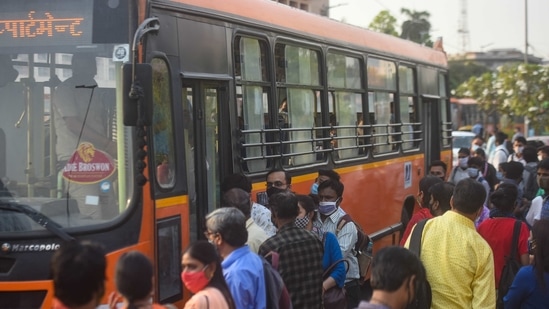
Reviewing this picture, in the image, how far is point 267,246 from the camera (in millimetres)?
5648

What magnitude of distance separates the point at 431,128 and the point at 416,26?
55.4m

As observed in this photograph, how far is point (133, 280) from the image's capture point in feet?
11.9

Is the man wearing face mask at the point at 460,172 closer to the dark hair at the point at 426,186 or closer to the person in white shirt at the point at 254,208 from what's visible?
the dark hair at the point at 426,186

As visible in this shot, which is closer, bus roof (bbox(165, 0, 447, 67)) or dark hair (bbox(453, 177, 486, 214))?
dark hair (bbox(453, 177, 486, 214))

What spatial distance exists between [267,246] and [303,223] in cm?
87

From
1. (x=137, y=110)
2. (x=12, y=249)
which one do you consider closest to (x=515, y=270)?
(x=137, y=110)

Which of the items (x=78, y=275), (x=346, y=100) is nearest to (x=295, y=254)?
(x=78, y=275)

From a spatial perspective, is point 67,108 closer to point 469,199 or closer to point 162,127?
point 162,127

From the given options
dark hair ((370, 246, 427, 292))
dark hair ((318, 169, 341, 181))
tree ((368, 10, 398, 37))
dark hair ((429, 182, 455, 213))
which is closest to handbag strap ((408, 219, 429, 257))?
dark hair ((370, 246, 427, 292))

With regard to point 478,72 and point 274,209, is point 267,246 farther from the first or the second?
point 478,72

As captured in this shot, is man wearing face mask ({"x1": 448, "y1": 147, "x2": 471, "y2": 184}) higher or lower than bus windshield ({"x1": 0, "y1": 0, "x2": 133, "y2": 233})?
lower

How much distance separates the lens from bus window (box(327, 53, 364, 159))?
32.6ft

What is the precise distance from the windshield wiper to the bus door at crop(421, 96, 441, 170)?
9.14 meters

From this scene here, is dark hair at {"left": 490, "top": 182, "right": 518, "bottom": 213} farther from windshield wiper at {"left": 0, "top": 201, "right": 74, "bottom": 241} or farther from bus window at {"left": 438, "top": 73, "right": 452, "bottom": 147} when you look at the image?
bus window at {"left": 438, "top": 73, "right": 452, "bottom": 147}
